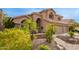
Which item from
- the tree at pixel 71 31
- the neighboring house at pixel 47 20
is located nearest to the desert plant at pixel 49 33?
the neighboring house at pixel 47 20

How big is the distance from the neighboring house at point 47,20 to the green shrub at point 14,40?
82mm

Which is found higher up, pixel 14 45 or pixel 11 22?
pixel 11 22

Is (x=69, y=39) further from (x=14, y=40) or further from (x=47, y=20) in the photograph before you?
(x=14, y=40)

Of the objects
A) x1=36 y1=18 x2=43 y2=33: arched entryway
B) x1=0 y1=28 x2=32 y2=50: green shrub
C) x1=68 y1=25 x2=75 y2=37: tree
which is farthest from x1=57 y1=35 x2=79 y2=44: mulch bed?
x1=0 y1=28 x2=32 y2=50: green shrub

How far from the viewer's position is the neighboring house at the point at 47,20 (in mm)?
1630

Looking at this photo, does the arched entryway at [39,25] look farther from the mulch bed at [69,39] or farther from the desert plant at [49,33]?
the mulch bed at [69,39]

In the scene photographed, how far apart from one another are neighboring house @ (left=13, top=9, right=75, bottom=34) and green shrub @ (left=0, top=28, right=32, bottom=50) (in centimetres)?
8

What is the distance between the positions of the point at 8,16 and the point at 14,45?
27 cm

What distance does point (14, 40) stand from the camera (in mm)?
1634

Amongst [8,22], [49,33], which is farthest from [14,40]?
[49,33]
